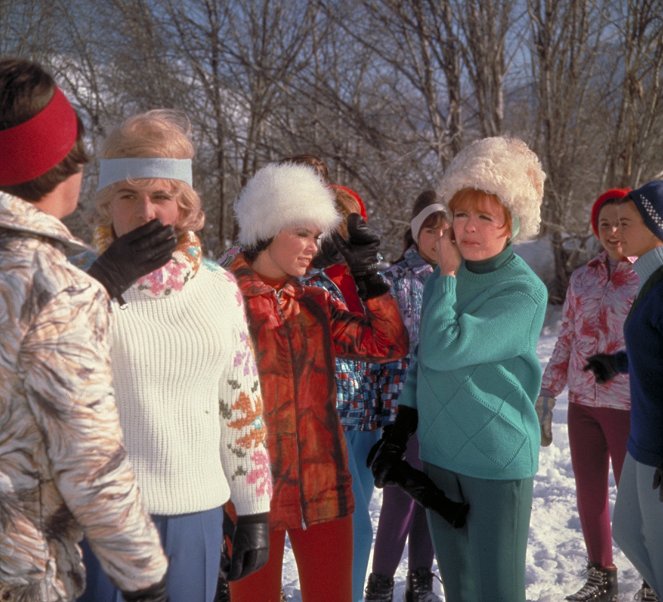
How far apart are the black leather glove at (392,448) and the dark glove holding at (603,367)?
51.0 inches

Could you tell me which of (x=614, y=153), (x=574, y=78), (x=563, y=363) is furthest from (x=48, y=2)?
(x=563, y=363)

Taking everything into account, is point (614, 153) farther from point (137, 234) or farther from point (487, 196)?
point (137, 234)

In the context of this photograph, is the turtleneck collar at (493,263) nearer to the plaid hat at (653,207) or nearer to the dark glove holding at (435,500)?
the plaid hat at (653,207)

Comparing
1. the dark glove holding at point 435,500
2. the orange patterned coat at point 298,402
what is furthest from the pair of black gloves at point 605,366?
the orange patterned coat at point 298,402

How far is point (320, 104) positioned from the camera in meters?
11.5

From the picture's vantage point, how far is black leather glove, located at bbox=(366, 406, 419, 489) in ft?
8.89

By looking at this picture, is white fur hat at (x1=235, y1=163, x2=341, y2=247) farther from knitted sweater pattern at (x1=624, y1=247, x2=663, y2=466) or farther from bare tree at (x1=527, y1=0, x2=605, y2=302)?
bare tree at (x1=527, y1=0, x2=605, y2=302)

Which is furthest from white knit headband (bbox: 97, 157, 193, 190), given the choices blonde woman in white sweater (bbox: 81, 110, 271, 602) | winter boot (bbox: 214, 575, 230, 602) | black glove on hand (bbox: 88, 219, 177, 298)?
winter boot (bbox: 214, 575, 230, 602)

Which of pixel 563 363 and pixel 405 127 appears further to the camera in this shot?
pixel 405 127

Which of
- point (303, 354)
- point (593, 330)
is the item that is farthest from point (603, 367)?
point (303, 354)

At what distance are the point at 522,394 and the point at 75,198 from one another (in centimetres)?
161

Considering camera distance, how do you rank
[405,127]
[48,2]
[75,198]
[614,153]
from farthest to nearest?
[48,2] < [405,127] < [614,153] < [75,198]

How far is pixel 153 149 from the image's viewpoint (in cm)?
211

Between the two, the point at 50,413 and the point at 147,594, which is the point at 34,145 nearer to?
the point at 50,413
